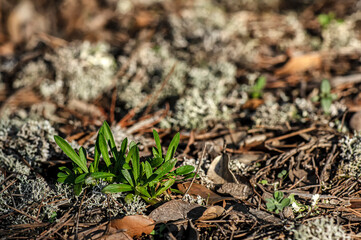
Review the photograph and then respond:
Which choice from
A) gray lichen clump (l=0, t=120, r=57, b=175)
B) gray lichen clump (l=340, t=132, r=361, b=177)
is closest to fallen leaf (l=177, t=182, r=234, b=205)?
gray lichen clump (l=340, t=132, r=361, b=177)

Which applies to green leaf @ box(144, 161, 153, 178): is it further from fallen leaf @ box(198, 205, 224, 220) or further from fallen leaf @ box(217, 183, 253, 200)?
fallen leaf @ box(217, 183, 253, 200)

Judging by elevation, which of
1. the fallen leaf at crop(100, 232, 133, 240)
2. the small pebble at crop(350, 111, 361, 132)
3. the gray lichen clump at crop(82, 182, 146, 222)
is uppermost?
the gray lichen clump at crop(82, 182, 146, 222)

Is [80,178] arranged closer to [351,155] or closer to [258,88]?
[351,155]

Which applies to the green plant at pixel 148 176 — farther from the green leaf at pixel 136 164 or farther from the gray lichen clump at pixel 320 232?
the gray lichen clump at pixel 320 232

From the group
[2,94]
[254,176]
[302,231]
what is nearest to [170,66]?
[254,176]

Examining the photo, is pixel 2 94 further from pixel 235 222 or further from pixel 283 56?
pixel 283 56

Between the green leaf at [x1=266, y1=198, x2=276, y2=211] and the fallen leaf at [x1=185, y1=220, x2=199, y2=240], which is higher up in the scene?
the fallen leaf at [x1=185, y1=220, x2=199, y2=240]
